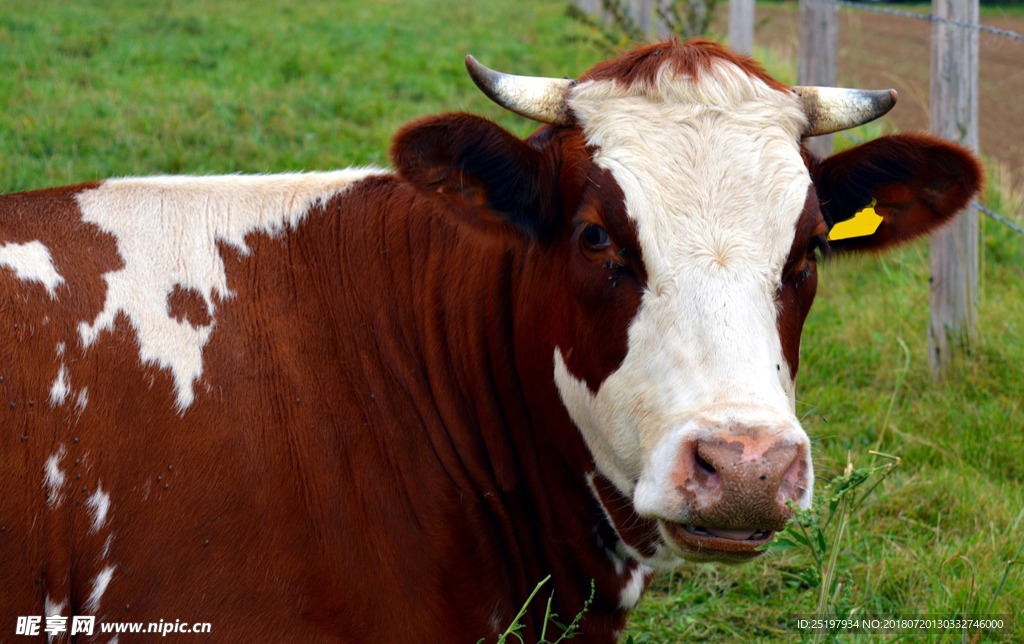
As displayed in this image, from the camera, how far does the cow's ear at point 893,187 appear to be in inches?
134

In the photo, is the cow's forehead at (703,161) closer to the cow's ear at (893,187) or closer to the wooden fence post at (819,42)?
the cow's ear at (893,187)

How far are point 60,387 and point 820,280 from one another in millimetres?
5327

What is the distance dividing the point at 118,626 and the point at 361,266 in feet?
4.54

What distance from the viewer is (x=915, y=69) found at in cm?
1382

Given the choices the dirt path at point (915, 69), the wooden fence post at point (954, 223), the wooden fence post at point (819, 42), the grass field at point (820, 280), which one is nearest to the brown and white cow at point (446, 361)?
the grass field at point (820, 280)

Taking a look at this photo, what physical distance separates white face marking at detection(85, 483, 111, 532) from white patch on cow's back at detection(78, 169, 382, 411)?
0.34 meters

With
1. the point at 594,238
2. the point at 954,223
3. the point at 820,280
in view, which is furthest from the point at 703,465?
the point at 820,280

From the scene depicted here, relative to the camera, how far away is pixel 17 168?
6.43 metres

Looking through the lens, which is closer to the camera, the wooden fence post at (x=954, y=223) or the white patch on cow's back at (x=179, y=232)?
the white patch on cow's back at (x=179, y=232)

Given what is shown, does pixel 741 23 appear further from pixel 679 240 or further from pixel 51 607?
pixel 51 607

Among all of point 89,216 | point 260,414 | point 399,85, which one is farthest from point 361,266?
point 399,85

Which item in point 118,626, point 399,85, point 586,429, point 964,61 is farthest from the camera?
point 399,85

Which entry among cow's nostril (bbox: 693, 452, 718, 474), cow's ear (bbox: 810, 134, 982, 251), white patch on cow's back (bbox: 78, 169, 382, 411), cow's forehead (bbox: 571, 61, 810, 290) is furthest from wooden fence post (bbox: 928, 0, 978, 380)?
cow's nostril (bbox: 693, 452, 718, 474)

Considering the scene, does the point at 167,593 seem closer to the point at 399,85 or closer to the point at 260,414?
the point at 260,414
